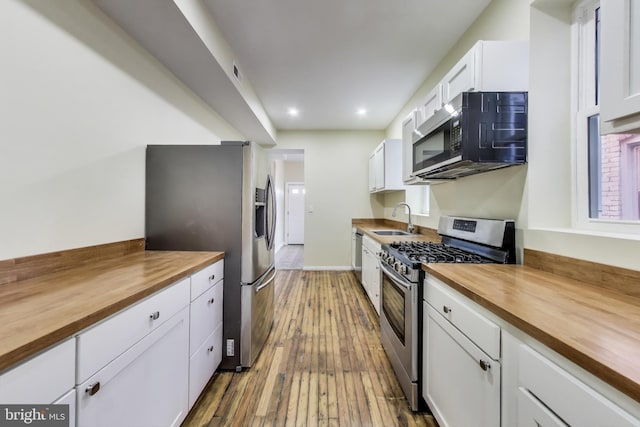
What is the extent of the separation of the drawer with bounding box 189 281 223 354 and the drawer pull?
612 mm

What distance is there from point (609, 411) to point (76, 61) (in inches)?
97.3

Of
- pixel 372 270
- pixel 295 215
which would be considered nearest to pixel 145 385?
pixel 372 270

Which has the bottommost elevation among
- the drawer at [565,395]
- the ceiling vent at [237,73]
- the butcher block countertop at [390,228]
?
the drawer at [565,395]

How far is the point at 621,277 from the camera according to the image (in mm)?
980

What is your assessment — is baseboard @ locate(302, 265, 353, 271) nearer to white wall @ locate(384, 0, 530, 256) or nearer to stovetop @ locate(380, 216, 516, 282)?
white wall @ locate(384, 0, 530, 256)

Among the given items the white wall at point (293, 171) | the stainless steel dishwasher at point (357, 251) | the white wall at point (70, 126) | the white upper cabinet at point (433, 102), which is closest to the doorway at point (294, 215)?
the white wall at point (293, 171)

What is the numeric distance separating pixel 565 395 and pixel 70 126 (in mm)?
2283

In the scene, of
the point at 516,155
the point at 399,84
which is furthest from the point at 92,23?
the point at 399,84

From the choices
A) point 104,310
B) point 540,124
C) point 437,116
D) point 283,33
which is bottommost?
point 104,310

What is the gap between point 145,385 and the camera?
1.01 meters

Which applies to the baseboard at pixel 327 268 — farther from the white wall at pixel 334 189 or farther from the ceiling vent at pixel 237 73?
the ceiling vent at pixel 237 73

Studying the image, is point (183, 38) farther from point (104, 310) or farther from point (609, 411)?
point (609, 411)

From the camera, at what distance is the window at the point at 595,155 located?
3.78 feet

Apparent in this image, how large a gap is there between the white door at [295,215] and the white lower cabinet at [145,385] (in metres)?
6.54
